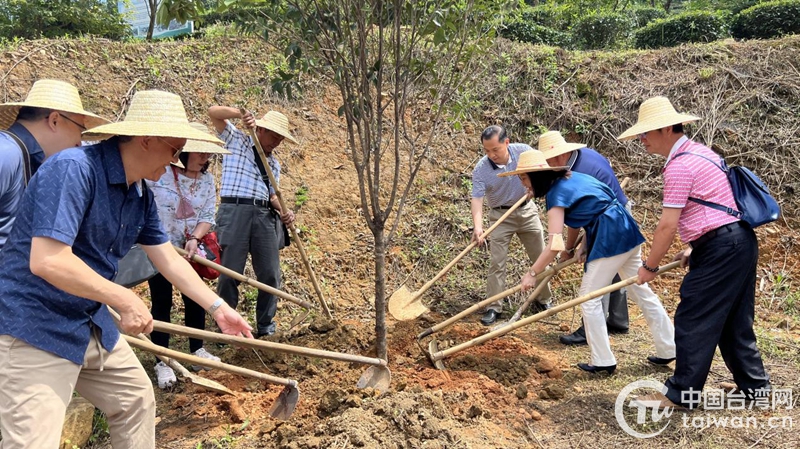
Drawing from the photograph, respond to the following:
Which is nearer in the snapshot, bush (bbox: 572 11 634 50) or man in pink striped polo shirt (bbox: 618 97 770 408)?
man in pink striped polo shirt (bbox: 618 97 770 408)

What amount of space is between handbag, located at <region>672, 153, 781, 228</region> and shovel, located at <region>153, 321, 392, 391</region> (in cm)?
226

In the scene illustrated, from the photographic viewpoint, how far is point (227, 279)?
14.7 feet

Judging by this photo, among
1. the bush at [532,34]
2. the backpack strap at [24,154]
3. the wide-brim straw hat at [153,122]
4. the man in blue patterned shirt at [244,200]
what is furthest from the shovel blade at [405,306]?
the bush at [532,34]

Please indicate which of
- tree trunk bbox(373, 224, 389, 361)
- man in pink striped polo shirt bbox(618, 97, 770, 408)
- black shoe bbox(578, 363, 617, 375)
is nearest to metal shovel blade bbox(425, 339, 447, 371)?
tree trunk bbox(373, 224, 389, 361)

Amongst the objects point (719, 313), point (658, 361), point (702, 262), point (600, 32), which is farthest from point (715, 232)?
point (600, 32)

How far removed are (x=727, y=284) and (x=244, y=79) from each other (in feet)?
23.9

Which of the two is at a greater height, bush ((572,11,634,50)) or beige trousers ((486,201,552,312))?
bush ((572,11,634,50))

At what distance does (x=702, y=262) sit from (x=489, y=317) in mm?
2408

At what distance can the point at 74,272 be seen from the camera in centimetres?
195

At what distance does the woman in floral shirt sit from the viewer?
13.3 feet

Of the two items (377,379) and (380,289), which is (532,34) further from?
(377,379)

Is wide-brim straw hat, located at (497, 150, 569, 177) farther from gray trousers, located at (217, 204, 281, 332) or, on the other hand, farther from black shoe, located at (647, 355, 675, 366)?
gray trousers, located at (217, 204, 281, 332)

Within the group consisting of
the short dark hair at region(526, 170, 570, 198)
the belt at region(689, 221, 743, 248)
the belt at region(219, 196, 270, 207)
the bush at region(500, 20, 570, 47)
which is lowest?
the belt at region(219, 196, 270, 207)

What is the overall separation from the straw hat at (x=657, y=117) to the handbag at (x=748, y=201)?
223 mm
